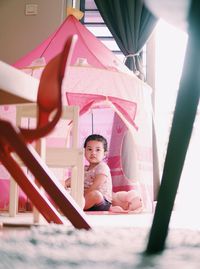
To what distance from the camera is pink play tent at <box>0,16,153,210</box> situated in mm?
2731

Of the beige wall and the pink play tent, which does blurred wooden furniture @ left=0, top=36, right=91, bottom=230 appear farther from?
the beige wall

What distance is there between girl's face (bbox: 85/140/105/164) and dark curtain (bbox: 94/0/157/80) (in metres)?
0.69

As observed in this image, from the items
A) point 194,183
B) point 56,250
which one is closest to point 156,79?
point 194,183

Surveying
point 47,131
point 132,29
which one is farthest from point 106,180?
point 47,131

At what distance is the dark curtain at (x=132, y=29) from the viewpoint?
3242 millimetres

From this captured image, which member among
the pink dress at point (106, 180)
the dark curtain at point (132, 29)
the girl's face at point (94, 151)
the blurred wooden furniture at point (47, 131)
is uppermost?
the dark curtain at point (132, 29)

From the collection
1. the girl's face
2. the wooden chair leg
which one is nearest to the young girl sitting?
the girl's face

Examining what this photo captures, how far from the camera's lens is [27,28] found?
3.50 m

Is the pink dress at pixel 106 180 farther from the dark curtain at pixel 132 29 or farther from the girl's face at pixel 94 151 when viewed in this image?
the dark curtain at pixel 132 29

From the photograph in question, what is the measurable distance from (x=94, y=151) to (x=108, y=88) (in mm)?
429

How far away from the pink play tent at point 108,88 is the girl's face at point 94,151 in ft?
0.75

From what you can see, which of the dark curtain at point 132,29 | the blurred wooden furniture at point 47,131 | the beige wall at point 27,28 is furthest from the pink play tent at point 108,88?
the blurred wooden furniture at point 47,131

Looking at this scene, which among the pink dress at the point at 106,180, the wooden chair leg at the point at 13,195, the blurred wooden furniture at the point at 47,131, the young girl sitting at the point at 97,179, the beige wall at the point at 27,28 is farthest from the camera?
the beige wall at the point at 27,28

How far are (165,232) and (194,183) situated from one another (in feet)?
8.83
